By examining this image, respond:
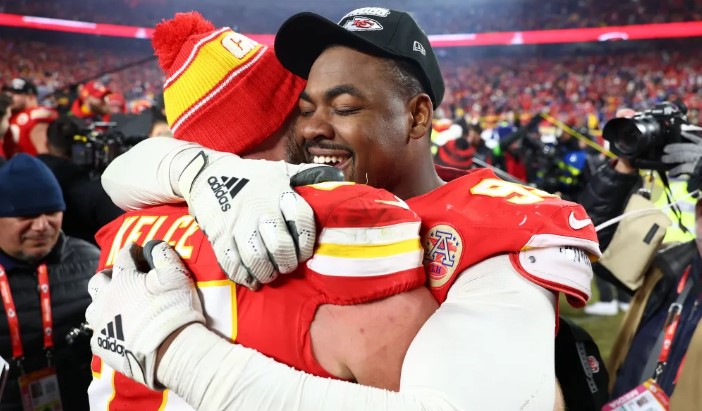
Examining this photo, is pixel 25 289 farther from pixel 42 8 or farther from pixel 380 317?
pixel 42 8

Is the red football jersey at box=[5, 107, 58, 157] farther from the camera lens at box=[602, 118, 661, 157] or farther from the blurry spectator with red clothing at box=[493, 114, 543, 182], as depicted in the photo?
the blurry spectator with red clothing at box=[493, 114, 543, 182]

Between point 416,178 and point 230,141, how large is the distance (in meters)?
0.44

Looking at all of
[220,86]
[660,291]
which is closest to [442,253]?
[220,86]

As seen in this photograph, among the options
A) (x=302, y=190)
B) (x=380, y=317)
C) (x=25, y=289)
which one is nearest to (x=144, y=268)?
(x=302, y=190)

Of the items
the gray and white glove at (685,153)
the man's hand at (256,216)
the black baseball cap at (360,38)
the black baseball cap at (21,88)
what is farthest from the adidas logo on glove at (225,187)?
A: the black baseball cap at (21,88)

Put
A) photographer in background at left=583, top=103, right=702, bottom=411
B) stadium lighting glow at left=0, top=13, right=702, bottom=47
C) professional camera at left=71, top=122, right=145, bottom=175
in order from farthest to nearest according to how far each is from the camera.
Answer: stadium lighting glow at left=0, top=13, right=702, bottom=47, professional camera at left=71, top=122, right=145, bottom=175, photographer in background at left=583, top=103, right=702, bottom=411

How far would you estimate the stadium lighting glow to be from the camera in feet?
69.4

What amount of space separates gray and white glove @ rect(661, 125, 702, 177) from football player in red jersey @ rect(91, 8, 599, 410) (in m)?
1.08

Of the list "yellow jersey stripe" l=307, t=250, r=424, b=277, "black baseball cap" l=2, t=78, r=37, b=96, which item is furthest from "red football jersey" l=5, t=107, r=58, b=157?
"yellow jersey stripe" l=307, t=250, r=424, b=277

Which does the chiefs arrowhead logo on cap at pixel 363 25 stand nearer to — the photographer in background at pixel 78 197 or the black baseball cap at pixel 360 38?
the black baseball cap at pixel 360 38

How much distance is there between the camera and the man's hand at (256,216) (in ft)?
3.09

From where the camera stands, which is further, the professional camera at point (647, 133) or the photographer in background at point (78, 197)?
the photographer in background at point (78, 197)

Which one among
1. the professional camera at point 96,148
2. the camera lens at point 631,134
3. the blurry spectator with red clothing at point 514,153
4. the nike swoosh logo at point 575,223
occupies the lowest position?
the blurry spectator with red clothing at point 514,153

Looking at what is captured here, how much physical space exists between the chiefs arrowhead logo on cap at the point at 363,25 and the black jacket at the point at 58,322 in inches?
69.1
